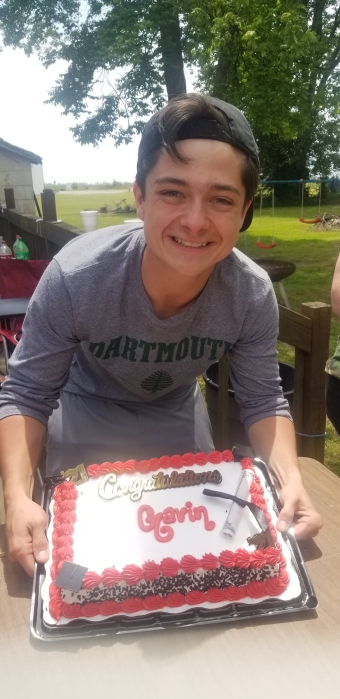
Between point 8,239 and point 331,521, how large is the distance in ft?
22.4

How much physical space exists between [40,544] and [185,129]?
1000 millimetres

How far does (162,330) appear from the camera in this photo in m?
1.64

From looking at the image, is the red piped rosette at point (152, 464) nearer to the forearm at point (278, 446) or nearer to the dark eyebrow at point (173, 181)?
the forearm at point (278, 446)

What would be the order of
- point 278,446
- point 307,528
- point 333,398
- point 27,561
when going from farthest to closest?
point 333,398 < point 278,446 < point 307,528 < point 27,561

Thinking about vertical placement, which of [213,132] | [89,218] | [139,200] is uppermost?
[213,132]

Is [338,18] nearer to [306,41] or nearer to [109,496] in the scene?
[306,41]

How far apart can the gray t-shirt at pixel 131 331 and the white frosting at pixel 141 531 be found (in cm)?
31

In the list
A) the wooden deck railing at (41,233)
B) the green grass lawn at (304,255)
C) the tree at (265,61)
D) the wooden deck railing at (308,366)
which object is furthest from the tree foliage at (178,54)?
the wooden deck railing at (308,366)

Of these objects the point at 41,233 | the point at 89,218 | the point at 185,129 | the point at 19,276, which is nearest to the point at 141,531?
the point at 185,129

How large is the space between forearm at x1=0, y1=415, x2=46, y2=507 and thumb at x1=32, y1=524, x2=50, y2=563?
12 centimetres

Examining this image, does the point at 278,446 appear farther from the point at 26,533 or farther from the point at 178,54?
the point at 178,54

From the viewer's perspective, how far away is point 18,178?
12.3 meters

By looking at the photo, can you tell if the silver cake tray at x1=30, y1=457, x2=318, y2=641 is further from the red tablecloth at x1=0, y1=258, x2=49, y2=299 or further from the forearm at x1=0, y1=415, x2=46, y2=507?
the red tablecloth at x1=0, y1=258, x2=49, y2=299

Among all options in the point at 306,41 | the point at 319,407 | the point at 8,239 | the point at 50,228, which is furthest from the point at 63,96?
the point at 319,407
